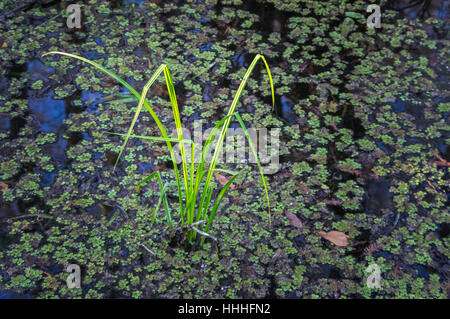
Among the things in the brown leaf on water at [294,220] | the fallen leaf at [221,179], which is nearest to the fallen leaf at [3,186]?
the fallen leaf at [221,179]

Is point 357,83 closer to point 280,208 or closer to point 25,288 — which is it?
point 280,208

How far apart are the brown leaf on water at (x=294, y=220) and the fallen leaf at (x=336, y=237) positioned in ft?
0.30

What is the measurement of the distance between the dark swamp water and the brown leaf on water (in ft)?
0.07

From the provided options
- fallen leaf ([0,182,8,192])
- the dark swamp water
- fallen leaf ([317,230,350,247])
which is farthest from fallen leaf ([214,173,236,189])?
fallen leaf ([0,182,8,192])

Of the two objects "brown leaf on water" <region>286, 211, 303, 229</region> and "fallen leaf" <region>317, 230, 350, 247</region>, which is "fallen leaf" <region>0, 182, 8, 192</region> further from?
"fallen leaf" <region>317, 230, 350, 247</region>

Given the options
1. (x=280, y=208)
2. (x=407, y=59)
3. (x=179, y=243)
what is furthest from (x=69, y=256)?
(x=407, y=59)

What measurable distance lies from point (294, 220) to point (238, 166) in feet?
1.36

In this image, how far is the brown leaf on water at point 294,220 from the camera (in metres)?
2.24

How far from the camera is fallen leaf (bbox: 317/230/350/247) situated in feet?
7.16

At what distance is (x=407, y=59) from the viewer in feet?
10.4

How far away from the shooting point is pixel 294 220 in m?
2.26

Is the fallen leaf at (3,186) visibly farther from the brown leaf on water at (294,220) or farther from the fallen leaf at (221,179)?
the brown leaf on water at (294,220)

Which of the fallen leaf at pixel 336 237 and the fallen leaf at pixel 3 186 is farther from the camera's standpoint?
the fallen leaf at pixel 3 186

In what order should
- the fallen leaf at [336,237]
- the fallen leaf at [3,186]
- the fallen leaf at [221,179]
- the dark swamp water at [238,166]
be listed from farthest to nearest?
1. the fallen leaf at [221,179]
2. the fallen leaf at [3,186]
3. the fallen leaf at [336,237]
4. the dark swamp water at [238,166]
